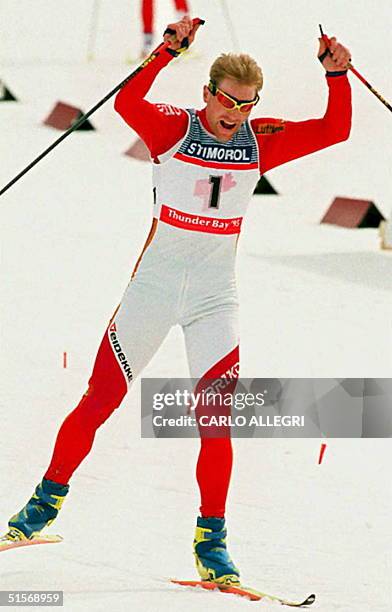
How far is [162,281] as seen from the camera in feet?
18.5

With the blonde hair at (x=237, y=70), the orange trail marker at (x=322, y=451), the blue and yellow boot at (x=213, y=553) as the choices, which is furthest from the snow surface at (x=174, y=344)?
the blonde hair at (x=237, y=70)

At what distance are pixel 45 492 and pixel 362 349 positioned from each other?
411 cm

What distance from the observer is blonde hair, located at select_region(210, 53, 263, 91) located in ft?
18.1

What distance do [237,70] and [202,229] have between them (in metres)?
0.58

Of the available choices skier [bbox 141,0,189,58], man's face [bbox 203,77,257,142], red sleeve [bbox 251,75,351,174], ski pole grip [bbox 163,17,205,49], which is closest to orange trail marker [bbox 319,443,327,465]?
red sleeve [bbox 251,75,351,174]

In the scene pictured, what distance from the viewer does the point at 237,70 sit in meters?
5.52

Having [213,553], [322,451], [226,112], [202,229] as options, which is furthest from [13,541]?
[322,451]

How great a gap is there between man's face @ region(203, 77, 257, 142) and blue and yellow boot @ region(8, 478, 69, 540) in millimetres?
1443

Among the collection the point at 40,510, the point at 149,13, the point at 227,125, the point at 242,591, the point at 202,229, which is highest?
the point at 149,13

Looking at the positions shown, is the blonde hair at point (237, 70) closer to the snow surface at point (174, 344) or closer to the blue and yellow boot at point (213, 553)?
the blue and yellow boot at point (213, 553)

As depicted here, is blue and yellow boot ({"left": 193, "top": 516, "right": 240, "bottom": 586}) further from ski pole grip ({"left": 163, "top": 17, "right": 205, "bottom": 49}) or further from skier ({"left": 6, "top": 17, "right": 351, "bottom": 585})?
ski pole grip ({"left": 163, "top": 17, "right": 205, "bottom": 49})

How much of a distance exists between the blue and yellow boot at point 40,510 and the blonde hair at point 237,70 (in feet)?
5.32

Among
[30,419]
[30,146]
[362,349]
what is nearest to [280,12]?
[30,146]

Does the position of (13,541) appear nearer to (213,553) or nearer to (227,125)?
(213,553)
